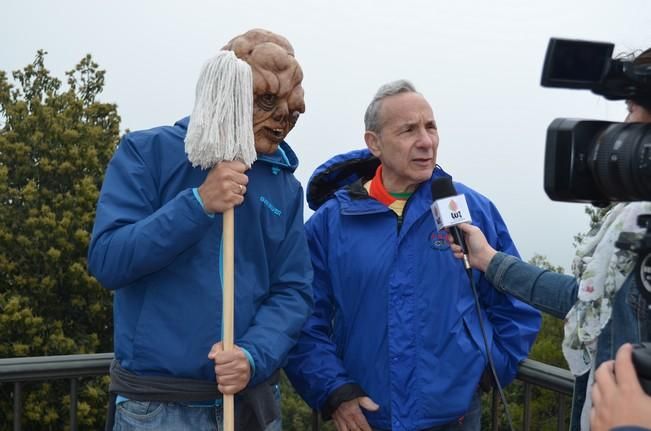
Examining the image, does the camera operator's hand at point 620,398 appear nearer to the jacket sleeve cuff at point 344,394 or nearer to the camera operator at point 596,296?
the camera operator at point 596,296

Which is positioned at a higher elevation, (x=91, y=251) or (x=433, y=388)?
(x=91, y=251)

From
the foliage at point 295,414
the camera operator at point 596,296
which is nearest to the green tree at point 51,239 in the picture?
the foliage at point 295,414

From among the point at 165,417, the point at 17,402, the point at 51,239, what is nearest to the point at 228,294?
the point at 165,417

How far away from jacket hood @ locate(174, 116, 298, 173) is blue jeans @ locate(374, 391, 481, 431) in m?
1.12

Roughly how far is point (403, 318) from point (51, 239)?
19923 millimetres

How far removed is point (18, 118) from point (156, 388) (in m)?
23.1

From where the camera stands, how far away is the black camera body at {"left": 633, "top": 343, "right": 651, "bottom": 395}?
1.33 m

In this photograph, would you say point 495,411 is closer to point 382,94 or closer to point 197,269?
point 382,94

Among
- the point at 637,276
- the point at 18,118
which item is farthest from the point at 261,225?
the point at 18,118

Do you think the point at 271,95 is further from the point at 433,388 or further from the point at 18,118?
the point at 18,118

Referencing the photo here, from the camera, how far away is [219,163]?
2.31 metres

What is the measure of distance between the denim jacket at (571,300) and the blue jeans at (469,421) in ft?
2.19

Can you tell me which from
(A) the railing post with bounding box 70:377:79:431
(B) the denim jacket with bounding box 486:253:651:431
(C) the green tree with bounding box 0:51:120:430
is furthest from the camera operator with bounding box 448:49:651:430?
(C) the green tree with bounding box 0:51:120:430

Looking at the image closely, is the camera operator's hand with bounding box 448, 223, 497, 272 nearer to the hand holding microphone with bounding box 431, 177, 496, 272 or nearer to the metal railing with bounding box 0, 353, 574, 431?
the hand holding microphone with bounding box 431, 177, 496, 272
